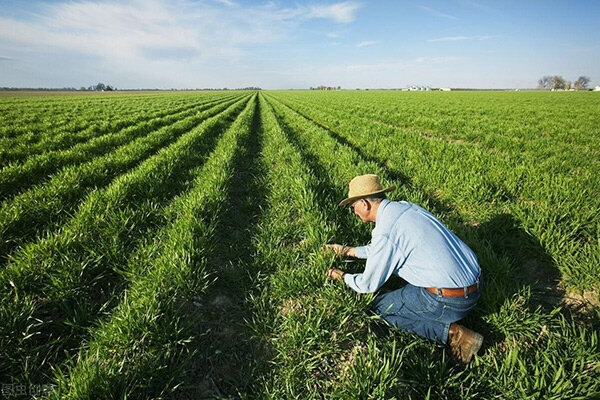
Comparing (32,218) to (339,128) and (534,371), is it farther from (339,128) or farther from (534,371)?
(339,128)

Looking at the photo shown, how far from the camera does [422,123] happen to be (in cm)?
1400

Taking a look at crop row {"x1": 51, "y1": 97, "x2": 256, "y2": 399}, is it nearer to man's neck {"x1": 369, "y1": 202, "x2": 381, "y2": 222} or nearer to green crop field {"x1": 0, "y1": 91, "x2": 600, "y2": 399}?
green crop field {"x1": 0, "y1": 91, "x2": 600, "y2": 399}

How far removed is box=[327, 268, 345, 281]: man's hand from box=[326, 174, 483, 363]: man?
30cm

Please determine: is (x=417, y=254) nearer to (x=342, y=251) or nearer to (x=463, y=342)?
(x=463, y=342)

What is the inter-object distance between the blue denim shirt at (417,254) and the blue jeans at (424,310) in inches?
5.7

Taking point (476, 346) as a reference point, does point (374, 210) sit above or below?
above

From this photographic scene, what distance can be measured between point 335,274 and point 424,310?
901 millimetres

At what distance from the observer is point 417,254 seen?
2.18m

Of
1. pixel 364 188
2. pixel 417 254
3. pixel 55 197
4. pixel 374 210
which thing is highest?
pixel 364 188

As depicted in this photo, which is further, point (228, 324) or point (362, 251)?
point (362, 251)

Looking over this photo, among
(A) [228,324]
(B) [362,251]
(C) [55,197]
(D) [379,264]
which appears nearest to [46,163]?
(C) [55,197]

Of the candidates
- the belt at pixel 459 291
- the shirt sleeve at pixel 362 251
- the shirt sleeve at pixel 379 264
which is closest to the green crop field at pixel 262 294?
the shirt sleeve at pixel 362 251

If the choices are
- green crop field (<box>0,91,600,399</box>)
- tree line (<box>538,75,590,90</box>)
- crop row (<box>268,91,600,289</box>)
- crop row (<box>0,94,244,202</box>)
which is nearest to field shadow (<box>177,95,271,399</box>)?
green crop field (<box>0,91,600,399</box>)

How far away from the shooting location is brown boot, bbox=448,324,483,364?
213 cm
